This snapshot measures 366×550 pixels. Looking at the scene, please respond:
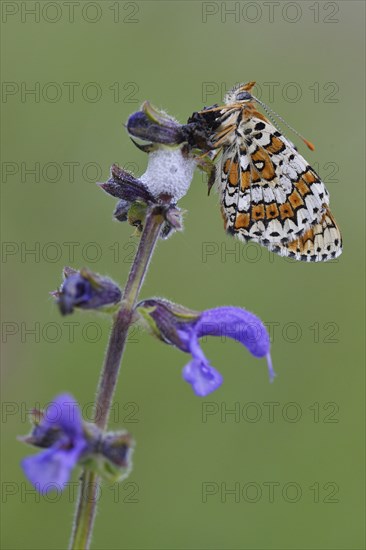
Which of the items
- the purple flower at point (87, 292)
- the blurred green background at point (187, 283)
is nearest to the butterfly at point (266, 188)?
the purple flower at point (87, 292)

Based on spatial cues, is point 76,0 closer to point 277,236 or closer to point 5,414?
point 5,414

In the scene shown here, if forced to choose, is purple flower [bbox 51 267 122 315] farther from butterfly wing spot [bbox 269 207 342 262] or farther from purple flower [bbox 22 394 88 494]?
butterfly wing spot [bbox 269 207 342 262]

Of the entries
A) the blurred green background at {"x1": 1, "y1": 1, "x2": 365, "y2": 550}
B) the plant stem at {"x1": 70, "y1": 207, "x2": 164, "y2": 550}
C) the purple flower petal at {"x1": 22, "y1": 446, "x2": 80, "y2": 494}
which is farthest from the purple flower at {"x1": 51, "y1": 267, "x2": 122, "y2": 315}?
the blurred green background at {"x1": 1, "y1": 1, "x2": 365, "y2": 550}

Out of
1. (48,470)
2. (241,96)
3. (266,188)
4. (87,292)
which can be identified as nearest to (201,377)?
(87,292)

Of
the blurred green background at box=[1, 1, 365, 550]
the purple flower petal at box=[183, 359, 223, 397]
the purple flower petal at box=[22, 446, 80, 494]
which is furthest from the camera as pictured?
the blurred green background at box=[1, 1, 365, 550]

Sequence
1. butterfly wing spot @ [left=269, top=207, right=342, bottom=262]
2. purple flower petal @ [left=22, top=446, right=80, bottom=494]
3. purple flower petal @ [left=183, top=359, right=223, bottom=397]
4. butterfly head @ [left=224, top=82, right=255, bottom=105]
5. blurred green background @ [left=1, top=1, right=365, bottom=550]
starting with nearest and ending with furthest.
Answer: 1. purple flower petal @ [left=22, top=446, right=80, bottom=494]
2. purple flower petal @ [left=183, top=359, right=223, bottom=397]
3. butterfly head @ [left=224, top=82, right=255, bottom=105]
4. butterfly wing spot @ [left=269, top=207, right=342, bottom=262]
5. blurred green background @ [left=1, top=1, right=365, bottom=550]

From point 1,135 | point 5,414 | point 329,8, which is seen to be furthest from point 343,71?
point 5,414
